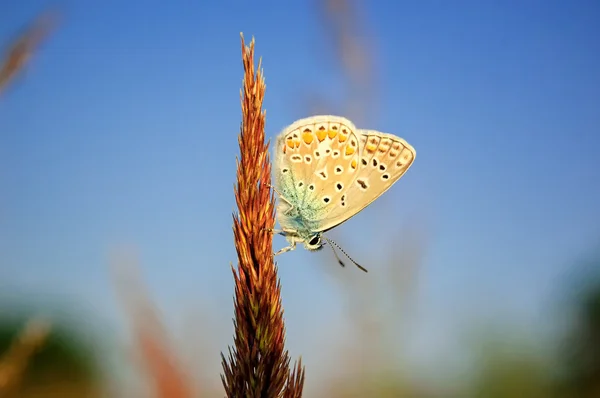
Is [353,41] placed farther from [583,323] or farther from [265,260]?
[583,323]

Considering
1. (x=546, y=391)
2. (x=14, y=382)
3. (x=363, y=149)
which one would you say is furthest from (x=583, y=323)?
(x=14, y=382)

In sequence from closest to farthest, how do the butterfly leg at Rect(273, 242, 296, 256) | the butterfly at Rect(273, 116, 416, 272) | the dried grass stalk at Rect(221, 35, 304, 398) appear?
1. the dried grass stalk at Rect(221, 35, 304, 398)
2. the butterfly leg at Rect(273, 242, 296, 256)
3. the butterfly at Rect(273, 116, 416, 272)

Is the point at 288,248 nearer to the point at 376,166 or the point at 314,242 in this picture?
the point at 314,242

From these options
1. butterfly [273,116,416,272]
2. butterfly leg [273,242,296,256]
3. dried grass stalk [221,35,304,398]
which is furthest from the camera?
butterfly [273,116,416,272]

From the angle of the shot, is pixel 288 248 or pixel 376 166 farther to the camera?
pixel 376 166

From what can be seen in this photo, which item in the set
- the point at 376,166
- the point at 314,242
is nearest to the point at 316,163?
the point at 376,166

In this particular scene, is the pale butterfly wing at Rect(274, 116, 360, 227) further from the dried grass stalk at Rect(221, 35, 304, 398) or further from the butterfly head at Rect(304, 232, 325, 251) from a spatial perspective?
the dried grass stalk at Rect(221, 35, 304, 398)

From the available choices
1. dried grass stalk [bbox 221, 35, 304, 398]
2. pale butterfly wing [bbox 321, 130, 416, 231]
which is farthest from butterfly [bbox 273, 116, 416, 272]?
dried grass stalk [bbox 221, 35, 304, 398]

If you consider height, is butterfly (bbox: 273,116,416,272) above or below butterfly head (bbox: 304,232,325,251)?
above
